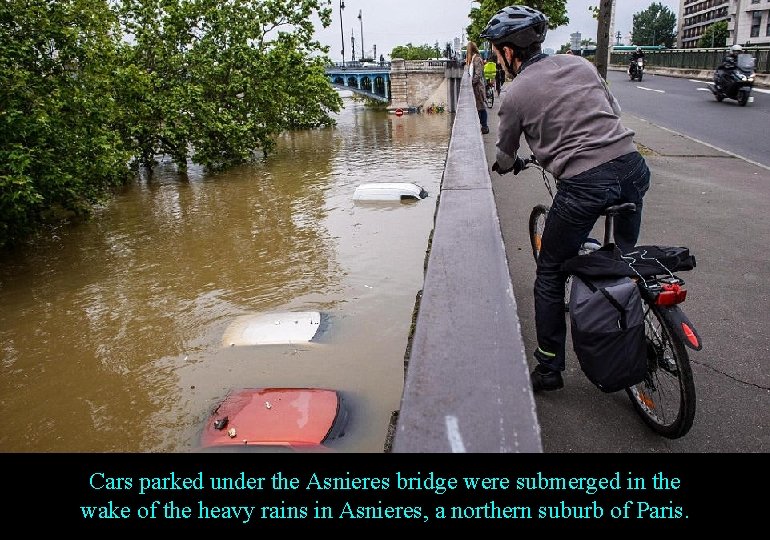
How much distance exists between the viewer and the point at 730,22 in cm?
7362

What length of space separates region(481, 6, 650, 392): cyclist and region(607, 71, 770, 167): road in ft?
27.2

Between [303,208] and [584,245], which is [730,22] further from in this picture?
[584,245]

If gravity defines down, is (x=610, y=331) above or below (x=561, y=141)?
below

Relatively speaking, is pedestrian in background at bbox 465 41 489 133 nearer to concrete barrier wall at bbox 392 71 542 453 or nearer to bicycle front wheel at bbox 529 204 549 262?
bicycle front wheel at bbox 529 204 549 262

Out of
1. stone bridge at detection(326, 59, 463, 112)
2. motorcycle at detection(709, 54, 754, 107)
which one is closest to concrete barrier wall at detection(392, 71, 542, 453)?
motorcycle at detection(709, 54, 754, 107)

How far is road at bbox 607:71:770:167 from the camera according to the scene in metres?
11.6

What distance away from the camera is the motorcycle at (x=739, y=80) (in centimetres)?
1797

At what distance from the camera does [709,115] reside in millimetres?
16188

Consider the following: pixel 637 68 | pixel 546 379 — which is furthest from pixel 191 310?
pixel 637 68

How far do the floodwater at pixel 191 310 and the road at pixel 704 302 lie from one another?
1956 mm

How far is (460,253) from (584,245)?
0.73 meters

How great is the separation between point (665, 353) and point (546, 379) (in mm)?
648

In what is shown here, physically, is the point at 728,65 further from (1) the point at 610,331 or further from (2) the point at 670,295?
(1) the point at 610,331
